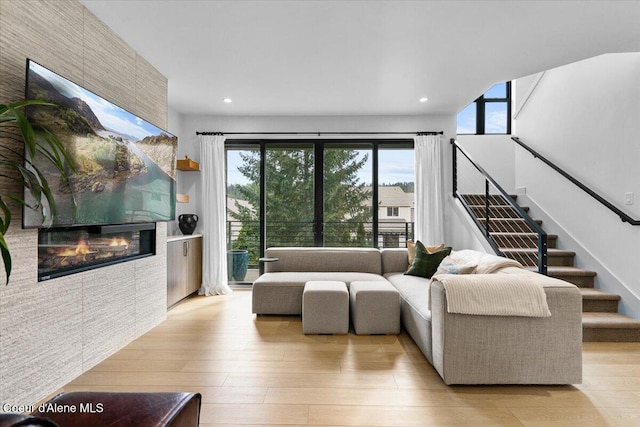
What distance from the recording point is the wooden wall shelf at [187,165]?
4.52m

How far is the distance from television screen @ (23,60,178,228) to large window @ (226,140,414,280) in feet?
5.88

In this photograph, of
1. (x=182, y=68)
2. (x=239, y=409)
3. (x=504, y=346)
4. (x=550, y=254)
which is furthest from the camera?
(x=550, y=254)

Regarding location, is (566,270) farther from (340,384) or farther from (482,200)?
(340,384)

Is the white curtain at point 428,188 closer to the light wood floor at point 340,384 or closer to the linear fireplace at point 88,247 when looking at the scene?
the light wood floor at point 340,384

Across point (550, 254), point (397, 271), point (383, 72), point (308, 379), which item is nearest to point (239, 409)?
point (308, 379)

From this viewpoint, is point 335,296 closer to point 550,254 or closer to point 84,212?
point 84,212

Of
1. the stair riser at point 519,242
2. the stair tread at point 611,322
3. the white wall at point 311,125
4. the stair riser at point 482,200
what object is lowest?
the stair tread at point 611,322

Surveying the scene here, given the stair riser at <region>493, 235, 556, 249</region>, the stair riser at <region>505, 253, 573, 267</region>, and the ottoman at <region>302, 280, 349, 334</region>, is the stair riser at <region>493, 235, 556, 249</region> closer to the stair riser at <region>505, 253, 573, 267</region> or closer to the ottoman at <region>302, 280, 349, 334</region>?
the stair riser at <region>505, 253, 573, 267</region>

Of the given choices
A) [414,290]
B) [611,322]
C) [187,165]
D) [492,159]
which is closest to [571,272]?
[611,322]

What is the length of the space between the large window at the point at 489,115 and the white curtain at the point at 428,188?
1154mm

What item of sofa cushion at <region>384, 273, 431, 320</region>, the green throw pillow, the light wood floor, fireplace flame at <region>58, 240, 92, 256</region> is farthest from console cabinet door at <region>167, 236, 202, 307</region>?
the green throw pillow

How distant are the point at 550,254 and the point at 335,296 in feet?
8.53

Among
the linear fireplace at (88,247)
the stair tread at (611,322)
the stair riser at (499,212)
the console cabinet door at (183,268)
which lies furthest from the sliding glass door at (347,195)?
the stair tread at (611,322)

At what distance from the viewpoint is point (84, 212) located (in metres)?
2.22
